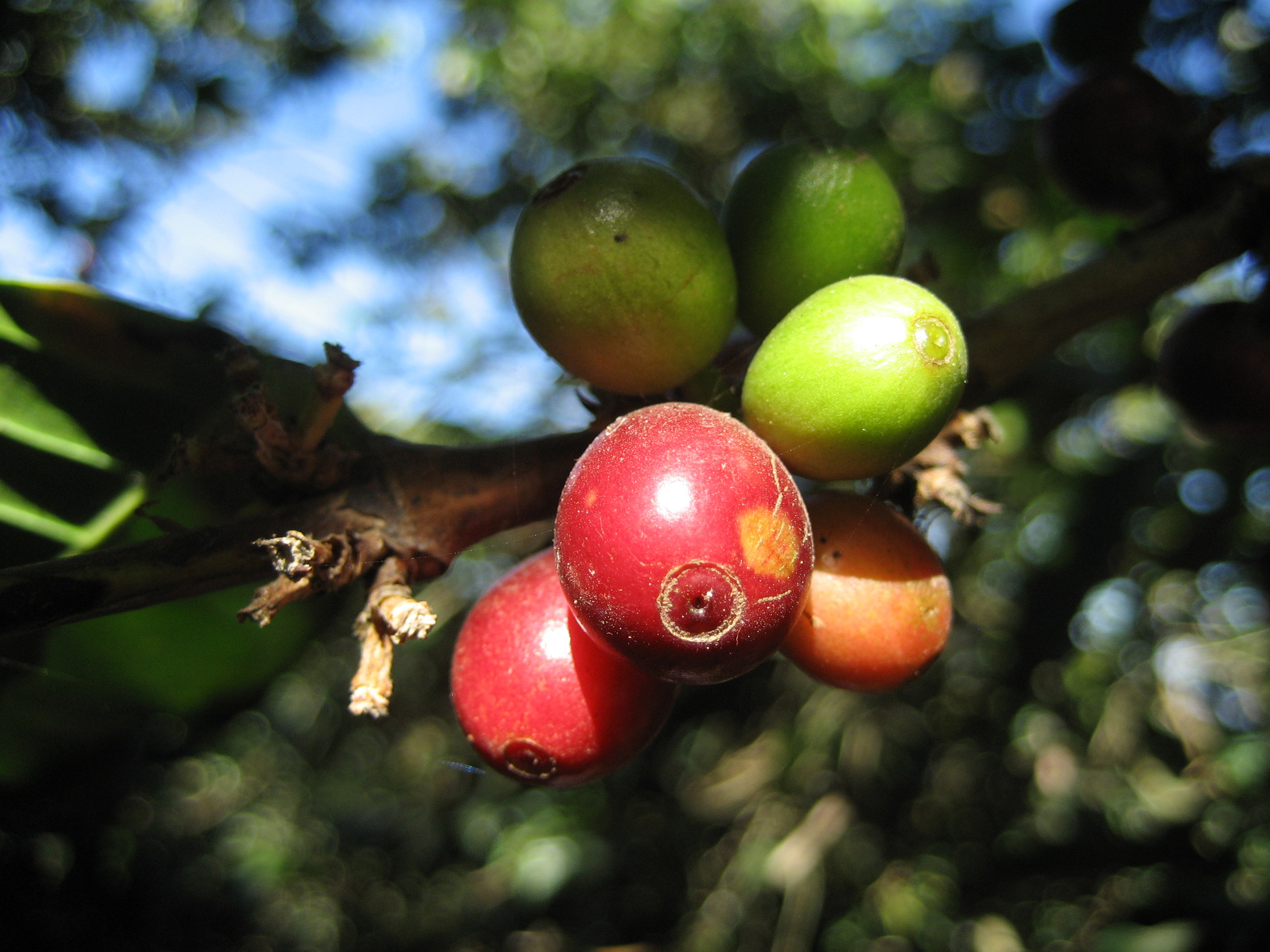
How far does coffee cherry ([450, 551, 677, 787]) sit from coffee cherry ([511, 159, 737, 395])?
40 centimetres

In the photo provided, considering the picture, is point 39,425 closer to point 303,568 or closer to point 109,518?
point 109,518

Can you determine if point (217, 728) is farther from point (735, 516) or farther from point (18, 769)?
point (735, 516)

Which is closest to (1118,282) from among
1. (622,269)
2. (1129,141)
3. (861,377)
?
(1129,141)

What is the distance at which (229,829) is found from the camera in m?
5.30

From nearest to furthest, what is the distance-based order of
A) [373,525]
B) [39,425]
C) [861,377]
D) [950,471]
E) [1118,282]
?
[861,377] < [373,525] < [950,471] < [39,425] < [1118,282]

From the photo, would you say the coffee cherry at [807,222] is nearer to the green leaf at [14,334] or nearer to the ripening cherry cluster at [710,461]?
the ripening cherry cluster at [710,461]

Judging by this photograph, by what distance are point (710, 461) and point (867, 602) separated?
17.8 inches

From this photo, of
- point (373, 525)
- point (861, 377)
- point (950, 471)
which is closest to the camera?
point (861, 377)

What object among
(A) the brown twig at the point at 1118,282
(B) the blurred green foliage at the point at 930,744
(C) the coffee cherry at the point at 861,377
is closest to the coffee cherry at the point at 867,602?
(C) the coffee cherry at the point at 861,377

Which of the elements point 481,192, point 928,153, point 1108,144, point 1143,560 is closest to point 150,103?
point 481,192

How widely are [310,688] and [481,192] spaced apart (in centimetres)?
376

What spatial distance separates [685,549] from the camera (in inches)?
38.8

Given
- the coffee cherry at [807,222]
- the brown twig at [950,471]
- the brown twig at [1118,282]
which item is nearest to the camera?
the coffee cherry at [807,222]

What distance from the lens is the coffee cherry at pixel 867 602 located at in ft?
4.30
